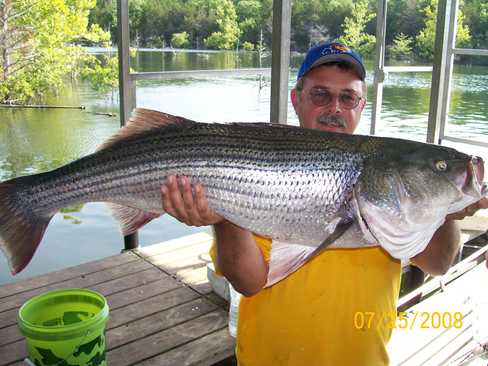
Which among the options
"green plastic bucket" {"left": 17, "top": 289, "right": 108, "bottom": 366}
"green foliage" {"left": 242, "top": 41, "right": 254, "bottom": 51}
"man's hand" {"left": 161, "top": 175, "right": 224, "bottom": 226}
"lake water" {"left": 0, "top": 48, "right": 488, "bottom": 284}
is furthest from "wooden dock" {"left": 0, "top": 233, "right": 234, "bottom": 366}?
"green foliage" {"left": 242, "top": 41, "right": 254, "bottom": 51}

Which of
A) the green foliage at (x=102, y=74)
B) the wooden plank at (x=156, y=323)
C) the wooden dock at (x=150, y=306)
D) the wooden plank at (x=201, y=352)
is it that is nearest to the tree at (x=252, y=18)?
the green foliage at (x=102, y=74)

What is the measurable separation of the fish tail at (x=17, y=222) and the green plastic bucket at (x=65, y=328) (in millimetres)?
723

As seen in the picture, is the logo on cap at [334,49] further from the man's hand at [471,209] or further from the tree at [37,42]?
the tree at [37,42]

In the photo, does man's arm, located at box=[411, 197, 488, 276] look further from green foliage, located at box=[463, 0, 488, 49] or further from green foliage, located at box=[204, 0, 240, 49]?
green foliage, located at box=[204, 0, 240, 49]

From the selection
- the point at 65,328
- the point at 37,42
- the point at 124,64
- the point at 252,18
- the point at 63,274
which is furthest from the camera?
the point at 252,18

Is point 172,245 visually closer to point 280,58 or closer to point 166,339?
point 166,339

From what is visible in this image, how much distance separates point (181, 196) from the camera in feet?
6.37

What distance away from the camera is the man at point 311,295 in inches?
77.2

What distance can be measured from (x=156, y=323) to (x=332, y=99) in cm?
234

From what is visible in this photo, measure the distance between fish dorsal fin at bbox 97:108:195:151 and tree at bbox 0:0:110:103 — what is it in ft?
87.1

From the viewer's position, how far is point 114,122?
2556 centimetres

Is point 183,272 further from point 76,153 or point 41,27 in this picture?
point 41,27

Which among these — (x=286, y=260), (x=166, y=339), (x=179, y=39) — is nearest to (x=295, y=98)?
(x=286, y=260)

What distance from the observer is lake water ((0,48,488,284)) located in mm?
10641
